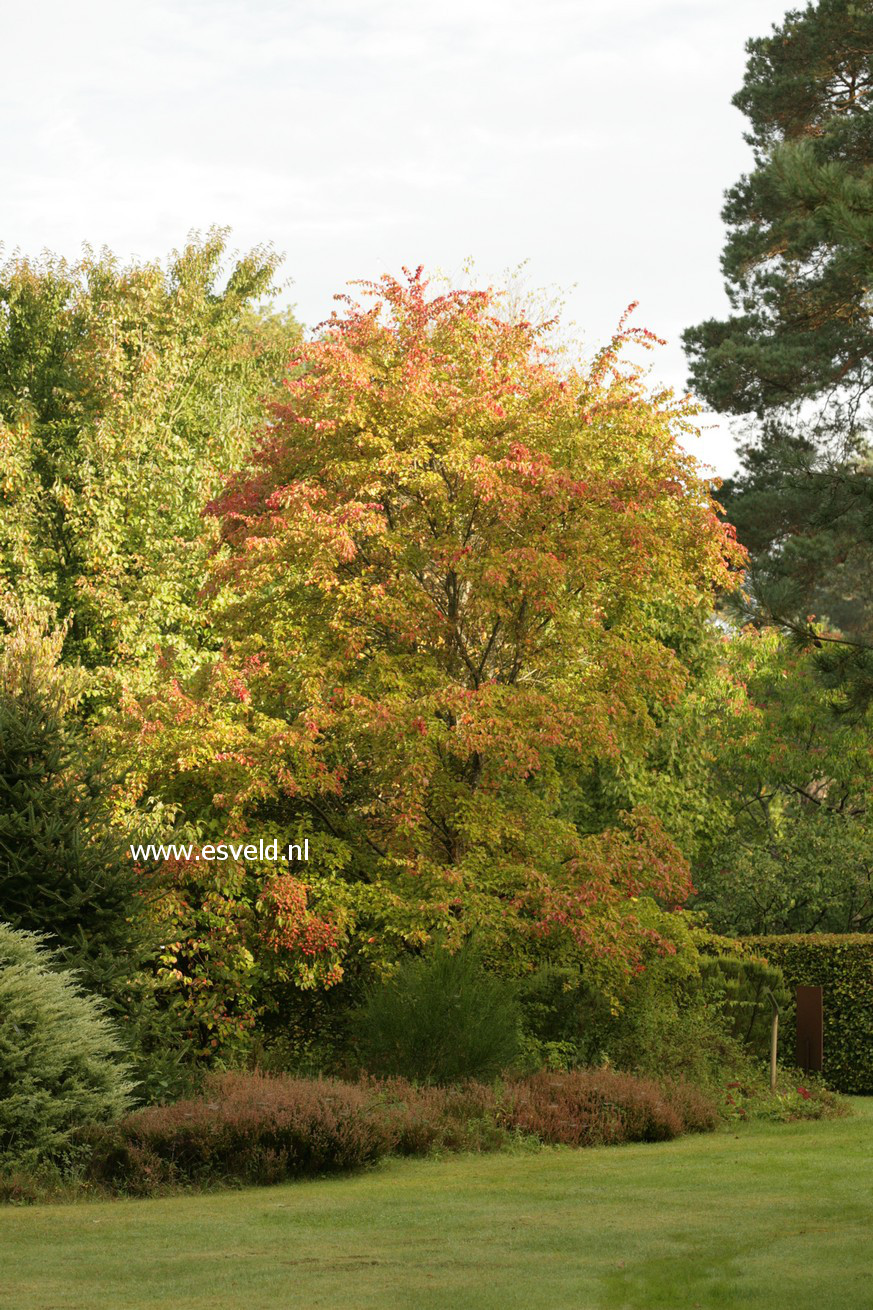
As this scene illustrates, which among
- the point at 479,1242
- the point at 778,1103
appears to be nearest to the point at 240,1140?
the point at 479,1242

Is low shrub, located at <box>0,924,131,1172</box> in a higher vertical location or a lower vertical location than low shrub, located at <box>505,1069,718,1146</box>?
higher

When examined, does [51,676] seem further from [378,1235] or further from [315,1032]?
[378,1235]

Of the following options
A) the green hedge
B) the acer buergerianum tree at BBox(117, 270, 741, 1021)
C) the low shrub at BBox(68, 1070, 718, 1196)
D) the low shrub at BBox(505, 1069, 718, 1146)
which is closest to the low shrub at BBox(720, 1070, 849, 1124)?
the low shrub at BBox(505, 1069, 718, 1146)

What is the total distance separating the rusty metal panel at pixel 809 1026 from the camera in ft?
53.6

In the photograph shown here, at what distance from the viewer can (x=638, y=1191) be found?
30.7 ft

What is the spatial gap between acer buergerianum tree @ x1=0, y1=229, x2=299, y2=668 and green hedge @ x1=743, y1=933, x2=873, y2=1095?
1024cm

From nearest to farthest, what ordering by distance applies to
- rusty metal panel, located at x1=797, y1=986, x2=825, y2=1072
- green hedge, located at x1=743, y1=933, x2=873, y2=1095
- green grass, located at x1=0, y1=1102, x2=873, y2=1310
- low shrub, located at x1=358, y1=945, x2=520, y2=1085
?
green grass, located at x1=0, y1=1102, x2=873, y2=1310 < low shrub, located at x1=358, y1=945, x2=520, y2=1085 < rusty metal panel, located at x1=797, y1=986, x2=825, y2=1072 < green hedge, located at x1=743, y1=933, x2=873, y2=1095

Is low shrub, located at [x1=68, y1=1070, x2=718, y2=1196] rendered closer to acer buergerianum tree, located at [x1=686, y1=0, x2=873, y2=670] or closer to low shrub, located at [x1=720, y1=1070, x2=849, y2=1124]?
low shrub, located at [x1=720, y1=1070, x2=849, y2=1124]

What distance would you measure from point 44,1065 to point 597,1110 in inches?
197

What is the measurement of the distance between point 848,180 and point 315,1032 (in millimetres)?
10308

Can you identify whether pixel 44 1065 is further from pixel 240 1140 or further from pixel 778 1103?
pixel 778 1103

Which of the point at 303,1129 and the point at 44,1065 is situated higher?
the point at 44,1065

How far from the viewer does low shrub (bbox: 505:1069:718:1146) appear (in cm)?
1188

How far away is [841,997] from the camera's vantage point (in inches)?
691
